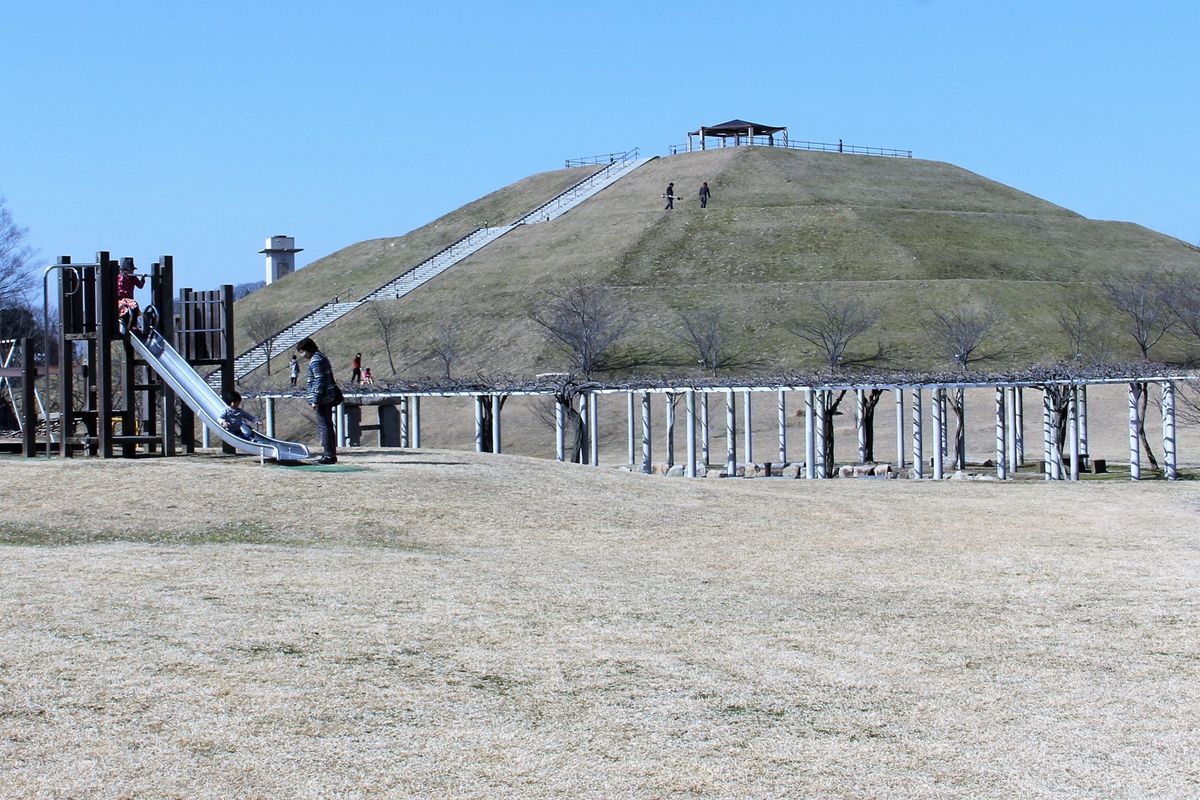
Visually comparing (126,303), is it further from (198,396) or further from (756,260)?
(756,260)

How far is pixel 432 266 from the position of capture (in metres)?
81.8

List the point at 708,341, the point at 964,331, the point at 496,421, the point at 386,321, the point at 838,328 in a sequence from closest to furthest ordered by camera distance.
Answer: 1. the point at 496,421
2. the point at 964,331
3. the point at 838,328
4. the point at 708,341
5. the point at 386,321

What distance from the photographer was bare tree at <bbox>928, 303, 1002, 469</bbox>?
5966 centimetres

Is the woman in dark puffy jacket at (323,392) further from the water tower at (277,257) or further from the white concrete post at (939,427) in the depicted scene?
the water tower at (277,257)

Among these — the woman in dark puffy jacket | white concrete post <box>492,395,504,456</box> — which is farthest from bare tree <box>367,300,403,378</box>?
the woman in dark puffy jacket

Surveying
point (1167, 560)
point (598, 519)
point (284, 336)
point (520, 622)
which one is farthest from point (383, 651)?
point (284, 336)

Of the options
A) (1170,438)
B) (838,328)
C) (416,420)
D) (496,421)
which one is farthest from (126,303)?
(838,328)

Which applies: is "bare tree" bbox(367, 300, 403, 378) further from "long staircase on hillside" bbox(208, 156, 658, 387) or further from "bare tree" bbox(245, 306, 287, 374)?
"bare tree" bbox(245, 306, 287, 374)

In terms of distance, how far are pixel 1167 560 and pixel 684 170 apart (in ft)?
253

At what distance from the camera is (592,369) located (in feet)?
201

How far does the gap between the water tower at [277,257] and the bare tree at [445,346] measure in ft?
108

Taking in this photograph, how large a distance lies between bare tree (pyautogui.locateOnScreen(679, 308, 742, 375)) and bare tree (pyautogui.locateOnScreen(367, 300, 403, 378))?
12.6 m

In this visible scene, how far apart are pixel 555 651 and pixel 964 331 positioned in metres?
52.7

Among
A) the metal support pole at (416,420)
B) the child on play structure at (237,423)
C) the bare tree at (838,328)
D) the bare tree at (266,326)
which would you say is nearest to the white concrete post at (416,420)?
the metal support pole at (416,420)
